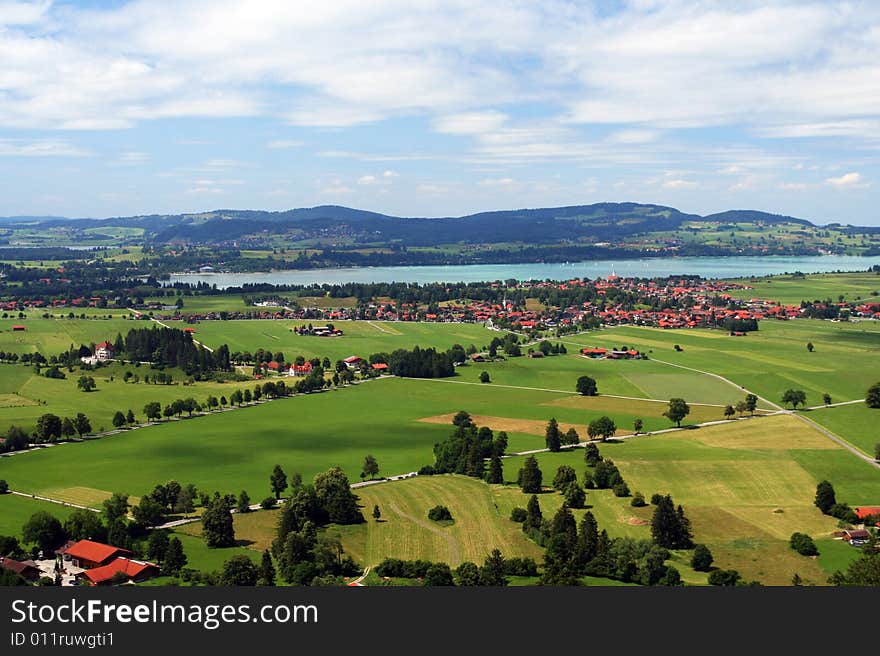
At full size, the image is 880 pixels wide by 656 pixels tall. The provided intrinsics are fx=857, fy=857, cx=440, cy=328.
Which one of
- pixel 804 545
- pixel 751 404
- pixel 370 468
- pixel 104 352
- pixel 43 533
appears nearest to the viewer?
pixel 804 545

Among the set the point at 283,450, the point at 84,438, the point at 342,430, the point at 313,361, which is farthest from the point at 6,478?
the point at 313,361

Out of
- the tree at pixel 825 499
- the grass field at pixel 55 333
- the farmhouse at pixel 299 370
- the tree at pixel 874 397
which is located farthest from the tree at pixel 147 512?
the grass field at pixel 55 333

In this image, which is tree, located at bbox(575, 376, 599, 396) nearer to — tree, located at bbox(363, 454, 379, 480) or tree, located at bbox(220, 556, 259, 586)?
tree, located at bbox(363, 454, 379, 480)

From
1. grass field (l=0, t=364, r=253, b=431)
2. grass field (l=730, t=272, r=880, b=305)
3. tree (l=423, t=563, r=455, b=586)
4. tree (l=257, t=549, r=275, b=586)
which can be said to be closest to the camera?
tree (l=423, t=563, r=455, b=586)

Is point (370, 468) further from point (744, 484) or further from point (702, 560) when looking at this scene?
point (744, 484)

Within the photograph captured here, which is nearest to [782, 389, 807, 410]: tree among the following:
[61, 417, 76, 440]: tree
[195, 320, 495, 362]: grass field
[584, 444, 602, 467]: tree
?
[584, 444, 602, 467]: tree

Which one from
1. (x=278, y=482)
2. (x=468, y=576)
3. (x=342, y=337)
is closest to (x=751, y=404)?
(x=278, y=482)

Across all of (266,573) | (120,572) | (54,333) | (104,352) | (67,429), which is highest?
(54,333)
